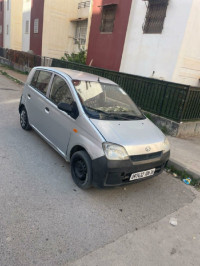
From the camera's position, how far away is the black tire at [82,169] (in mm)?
2973

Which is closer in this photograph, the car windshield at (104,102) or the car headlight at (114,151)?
the car headlight at (114,151)

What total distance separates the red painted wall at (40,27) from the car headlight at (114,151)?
19.4 metres

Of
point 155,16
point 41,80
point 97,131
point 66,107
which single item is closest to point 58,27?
point 155,16

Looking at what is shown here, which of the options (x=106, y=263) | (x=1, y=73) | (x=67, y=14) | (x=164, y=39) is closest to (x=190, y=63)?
(x=164, y=39)

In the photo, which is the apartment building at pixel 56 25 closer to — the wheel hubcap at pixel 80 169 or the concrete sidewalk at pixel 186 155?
the concrete sidewalk at pixel 186 155

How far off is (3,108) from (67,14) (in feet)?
53.1

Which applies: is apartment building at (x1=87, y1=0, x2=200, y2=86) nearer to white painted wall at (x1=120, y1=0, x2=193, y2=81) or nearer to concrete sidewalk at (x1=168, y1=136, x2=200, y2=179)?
white painted wall at (x1=120, y1=0, x2=193, y2=81)

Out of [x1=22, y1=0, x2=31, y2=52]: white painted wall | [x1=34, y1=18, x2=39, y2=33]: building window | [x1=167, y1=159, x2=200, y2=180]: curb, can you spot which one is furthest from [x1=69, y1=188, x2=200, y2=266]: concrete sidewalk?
[x1=22, y1=0, x2=31, y2=52]: white painted wall

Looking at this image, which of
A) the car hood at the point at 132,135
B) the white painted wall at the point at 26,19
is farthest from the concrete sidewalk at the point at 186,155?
the white painted wall at the point at 26,19

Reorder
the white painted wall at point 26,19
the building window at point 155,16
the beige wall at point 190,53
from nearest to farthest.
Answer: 1. the beige wall at point 190,53
2. the building window at point 155,16
3. the white painted wall at point 26,19

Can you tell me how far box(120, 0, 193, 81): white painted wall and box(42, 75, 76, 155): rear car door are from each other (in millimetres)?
5581

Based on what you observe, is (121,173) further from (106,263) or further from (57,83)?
(57,83)

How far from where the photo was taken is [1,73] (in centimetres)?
1638

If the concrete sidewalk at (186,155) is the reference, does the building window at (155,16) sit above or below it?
above
